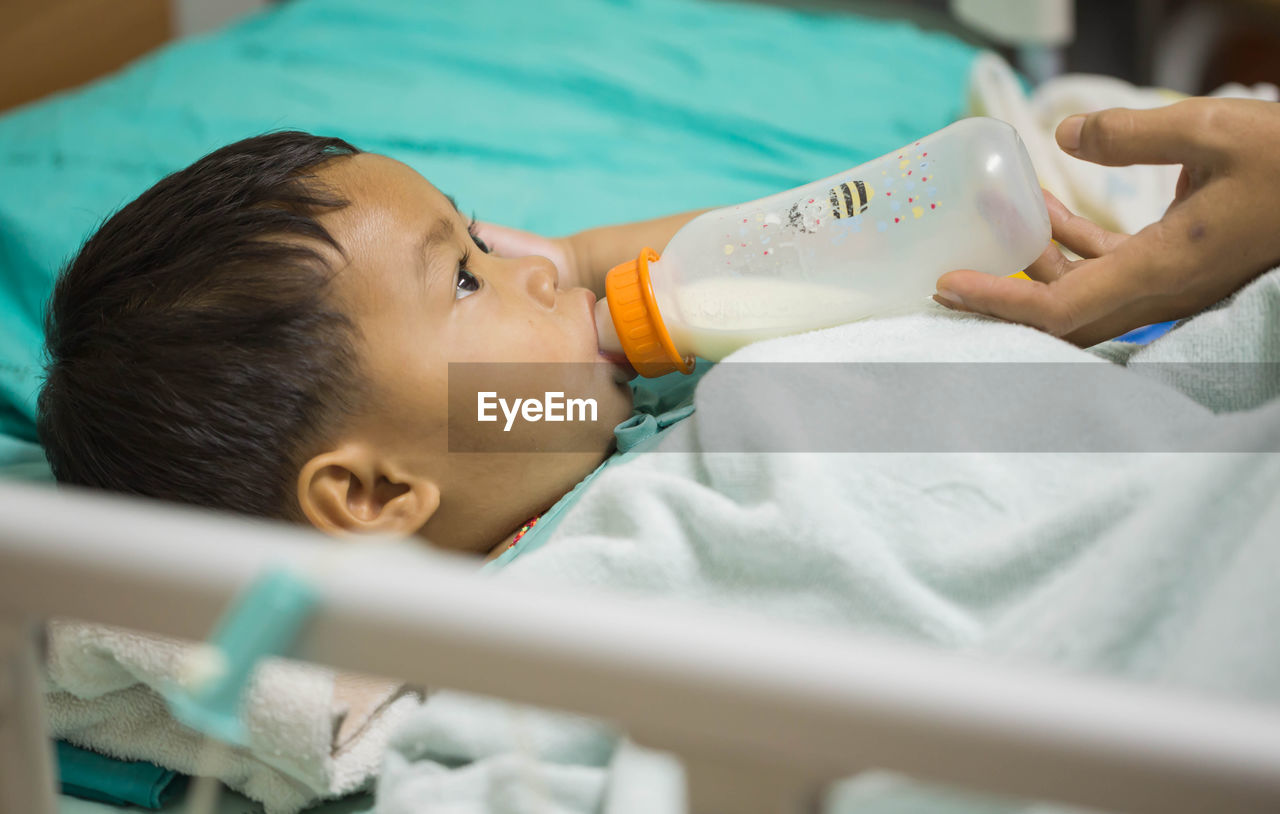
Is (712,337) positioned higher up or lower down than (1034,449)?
higher up

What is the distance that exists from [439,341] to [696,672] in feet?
1.68

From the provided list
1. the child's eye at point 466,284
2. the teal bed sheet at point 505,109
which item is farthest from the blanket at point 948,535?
the teal bed sheet at point 505,109

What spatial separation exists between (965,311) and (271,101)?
1.13 metres

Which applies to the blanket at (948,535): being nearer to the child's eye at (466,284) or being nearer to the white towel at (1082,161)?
the child's eye at (466,284)

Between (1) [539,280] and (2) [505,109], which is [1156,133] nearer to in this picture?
(1) [539,280]

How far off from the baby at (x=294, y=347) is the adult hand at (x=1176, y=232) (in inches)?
14.9

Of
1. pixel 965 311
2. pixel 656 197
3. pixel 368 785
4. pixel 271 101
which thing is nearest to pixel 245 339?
pixel 368 785

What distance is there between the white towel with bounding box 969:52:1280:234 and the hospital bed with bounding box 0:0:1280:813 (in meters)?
0.16

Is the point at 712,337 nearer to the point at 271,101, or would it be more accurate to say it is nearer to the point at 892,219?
the point at 892,219

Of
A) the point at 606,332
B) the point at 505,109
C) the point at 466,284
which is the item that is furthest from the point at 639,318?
the point at 505,109

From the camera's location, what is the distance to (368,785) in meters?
0.73

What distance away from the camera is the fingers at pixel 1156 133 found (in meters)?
0.71

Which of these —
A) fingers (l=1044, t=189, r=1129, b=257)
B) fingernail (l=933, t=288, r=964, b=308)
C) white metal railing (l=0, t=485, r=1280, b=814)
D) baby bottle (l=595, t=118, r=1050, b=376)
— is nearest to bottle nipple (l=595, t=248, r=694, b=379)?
baby bottle (l=595, t=118, r=1050, b=376)

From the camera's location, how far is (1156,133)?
0.71m
